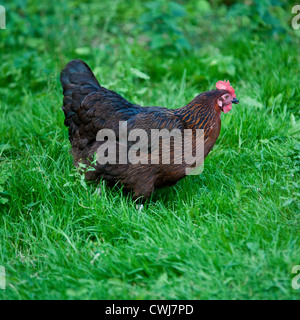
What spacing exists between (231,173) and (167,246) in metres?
1.30

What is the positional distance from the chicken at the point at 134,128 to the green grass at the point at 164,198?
0.75 ft

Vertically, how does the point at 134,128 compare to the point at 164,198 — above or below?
above

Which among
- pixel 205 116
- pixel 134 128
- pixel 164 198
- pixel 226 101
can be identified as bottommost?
pixel 164 198

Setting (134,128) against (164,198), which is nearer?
(134,128)

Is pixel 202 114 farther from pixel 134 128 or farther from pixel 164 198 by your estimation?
pixel 164 198

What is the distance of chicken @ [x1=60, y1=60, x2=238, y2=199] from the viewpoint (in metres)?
3.42

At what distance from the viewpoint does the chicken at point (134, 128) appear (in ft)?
11.2

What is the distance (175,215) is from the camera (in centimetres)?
318

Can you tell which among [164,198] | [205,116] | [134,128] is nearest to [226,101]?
[205,116]

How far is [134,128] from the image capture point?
347 cm

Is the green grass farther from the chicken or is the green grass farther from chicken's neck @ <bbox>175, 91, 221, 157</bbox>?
chicken's neck @ <bbox>175, 91, 221, 157</bbox>

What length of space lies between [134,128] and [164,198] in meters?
0.77
